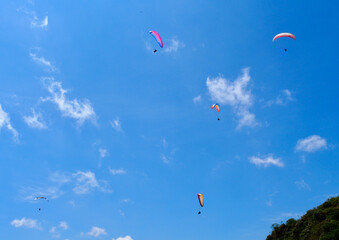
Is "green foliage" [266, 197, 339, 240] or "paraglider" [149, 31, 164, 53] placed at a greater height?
"paraglider" [149, 31, 164, 53]

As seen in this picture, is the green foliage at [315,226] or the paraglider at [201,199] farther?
the paraglider at [201,199]

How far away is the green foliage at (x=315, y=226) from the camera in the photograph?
96.1 ft

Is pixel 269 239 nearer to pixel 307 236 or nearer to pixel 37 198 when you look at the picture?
pixel 307 236

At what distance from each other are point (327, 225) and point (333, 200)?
5.53m

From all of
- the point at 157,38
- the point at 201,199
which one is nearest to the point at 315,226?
the point at 201,199

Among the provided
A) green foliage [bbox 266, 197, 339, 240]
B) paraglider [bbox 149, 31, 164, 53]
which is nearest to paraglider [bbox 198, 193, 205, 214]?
green foliage [bbox 266, 197, 339, 240]

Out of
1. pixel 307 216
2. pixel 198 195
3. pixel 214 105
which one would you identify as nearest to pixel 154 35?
pixel 214 105

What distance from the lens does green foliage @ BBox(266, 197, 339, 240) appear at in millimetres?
29297

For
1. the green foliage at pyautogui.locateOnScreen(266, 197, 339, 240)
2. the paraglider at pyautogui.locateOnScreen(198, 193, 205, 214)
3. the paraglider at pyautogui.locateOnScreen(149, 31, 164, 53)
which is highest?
the paraglider at pyautogui.locateOnScreen(149, 31, 164, 53)

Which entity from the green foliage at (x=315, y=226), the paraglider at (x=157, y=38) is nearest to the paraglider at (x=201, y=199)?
the green foliage at (x=315, y=226)

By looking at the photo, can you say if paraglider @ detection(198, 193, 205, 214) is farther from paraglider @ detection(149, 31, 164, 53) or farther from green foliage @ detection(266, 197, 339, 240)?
paraglider @ detection(149, 31, 164, 53)

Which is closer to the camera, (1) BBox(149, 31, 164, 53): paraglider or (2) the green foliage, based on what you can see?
(2) the green foliage

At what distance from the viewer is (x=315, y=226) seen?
3269 centimetres

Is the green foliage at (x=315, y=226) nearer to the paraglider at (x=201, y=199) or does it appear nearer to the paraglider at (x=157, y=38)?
the paraglider at (x=201, y=199)
